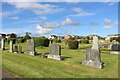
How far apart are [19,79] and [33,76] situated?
0.83 metres

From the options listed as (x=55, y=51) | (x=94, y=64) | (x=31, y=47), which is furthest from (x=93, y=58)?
(x=31, y=47)

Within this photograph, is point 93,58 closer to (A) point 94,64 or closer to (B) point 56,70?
(A) point 94,64

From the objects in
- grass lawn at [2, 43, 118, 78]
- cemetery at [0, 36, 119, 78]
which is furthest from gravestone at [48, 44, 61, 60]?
grass lawn at [2, 43, 118, 78]

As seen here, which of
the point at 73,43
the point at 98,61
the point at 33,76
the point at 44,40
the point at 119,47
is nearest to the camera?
the point at 33,76

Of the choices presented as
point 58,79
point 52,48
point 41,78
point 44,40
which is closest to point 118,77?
point 58,79

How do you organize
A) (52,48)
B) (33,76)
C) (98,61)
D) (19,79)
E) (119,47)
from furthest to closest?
(119,47) < (52,48) < (98,61) < (33,76) < (19,79)

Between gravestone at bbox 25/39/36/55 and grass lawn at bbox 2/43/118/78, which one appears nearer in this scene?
grass lawn at bbox 2/43/118/78

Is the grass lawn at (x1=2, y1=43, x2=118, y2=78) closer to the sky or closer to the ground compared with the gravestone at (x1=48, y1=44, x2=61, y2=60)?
closer to the ground

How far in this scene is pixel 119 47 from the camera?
776 inches

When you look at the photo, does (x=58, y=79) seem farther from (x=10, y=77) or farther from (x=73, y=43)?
(x=73, y=43)

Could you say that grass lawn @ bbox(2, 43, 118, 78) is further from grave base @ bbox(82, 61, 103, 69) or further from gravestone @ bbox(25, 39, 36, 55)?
gravestone @ bbox(25, 39, 36, 55)

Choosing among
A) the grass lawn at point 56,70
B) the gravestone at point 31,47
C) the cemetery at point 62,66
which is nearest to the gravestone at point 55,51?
the cemetery at point 62,66

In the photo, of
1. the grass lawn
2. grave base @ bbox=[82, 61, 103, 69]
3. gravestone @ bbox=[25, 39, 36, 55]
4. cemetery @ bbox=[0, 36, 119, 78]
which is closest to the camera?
the grass lawn

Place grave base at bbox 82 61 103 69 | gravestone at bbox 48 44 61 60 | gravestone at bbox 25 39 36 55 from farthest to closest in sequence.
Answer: gravestone at bbox 25 39 36 55
gravestone at bbox 48 44 61 60
grave base at bbox 82 61 103 69
